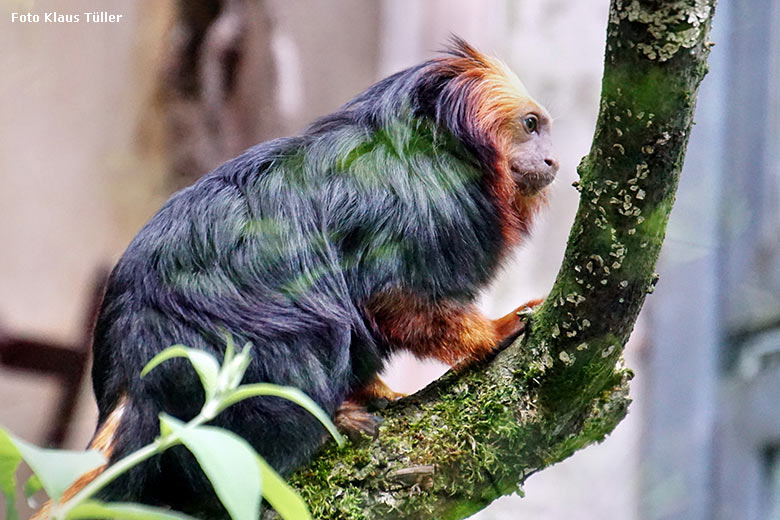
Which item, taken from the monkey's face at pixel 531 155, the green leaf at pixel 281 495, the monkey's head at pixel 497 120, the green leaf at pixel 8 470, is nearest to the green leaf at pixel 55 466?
the green leaf at pixel 8 470

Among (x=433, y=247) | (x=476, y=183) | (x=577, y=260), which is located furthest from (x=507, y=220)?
(x=577, y=260)

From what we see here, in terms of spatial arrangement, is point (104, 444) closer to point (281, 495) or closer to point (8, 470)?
point (8, 470)

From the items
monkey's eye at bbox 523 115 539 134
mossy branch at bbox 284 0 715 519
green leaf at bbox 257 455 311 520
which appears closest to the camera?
green leaf at bbox 257 455 311 520

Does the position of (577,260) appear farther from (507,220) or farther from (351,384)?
(351,384)

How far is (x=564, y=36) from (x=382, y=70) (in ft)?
3.18

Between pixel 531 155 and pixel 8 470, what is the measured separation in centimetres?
140

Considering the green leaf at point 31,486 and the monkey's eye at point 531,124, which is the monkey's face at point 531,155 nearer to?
the monkey's eye at point 531,124

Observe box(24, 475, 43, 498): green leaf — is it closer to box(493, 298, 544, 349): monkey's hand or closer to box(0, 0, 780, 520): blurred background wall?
box(493, 298, 544, 349): monkey's hand

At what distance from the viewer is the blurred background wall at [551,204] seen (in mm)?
2816

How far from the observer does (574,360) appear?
1412mm

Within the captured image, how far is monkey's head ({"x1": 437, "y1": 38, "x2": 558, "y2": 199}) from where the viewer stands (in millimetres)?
1767

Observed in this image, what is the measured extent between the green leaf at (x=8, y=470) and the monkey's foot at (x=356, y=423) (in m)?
0.84

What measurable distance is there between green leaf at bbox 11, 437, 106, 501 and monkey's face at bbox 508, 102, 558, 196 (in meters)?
1.34

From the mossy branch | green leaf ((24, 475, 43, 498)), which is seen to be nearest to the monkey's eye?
A: the mossy branch
